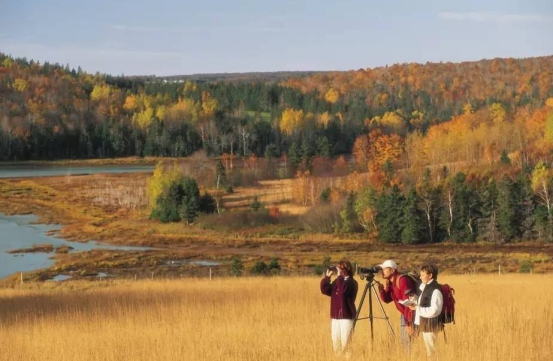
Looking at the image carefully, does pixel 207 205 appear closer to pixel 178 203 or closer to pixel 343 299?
pixel 178 203

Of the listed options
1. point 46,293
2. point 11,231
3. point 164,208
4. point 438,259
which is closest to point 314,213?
point 164,208

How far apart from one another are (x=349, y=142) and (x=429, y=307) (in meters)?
141

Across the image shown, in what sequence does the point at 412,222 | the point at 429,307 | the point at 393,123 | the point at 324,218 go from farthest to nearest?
1. the point at 393,123
2. the point at 324,218
3. the point at 412,222
4. the point at 429,307

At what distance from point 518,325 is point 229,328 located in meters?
4.97

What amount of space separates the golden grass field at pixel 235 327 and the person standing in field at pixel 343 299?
0.76 ft

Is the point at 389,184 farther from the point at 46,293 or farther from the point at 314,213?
the point at 46,293

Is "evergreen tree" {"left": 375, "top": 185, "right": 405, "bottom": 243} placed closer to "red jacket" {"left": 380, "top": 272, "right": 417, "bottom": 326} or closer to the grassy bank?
the grassy bank

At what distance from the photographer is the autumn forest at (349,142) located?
65.7 meters

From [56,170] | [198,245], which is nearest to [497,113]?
[56,170]

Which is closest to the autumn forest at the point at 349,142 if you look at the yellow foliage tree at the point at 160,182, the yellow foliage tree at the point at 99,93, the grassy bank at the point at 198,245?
the yellow foliage tree at the point at 99,93

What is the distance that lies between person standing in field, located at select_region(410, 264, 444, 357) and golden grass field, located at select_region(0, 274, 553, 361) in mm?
200

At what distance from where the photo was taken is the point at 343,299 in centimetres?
963

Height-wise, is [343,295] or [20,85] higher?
[20,85]

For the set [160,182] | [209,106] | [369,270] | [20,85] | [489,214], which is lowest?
[489,214]
